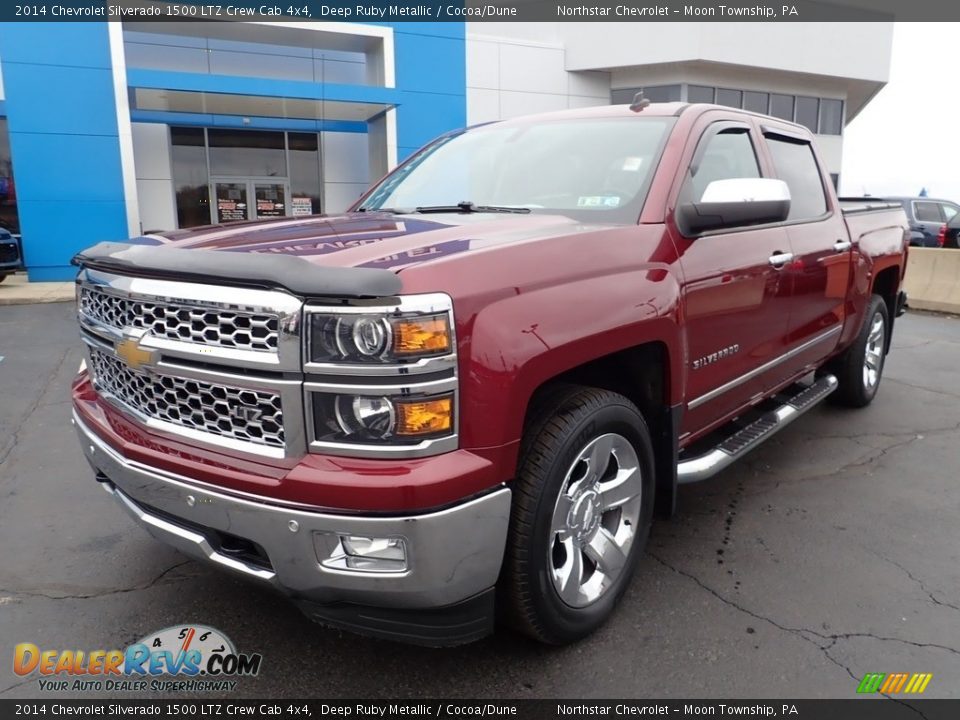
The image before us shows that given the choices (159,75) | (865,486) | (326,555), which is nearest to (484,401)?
(326,555)

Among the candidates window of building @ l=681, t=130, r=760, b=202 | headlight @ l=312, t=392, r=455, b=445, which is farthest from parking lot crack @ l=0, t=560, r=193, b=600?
window of building @ l=681, t=130, r=760, b=202

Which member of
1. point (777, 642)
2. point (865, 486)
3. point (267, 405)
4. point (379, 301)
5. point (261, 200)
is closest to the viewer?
point (379, 301)

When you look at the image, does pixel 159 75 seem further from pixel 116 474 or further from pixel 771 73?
pixel 771 73

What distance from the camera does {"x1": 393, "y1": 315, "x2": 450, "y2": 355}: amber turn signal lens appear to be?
A: 195cm

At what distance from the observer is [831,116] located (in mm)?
26875

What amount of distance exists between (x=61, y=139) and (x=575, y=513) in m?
16.3

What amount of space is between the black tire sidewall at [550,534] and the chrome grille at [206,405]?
836 mm

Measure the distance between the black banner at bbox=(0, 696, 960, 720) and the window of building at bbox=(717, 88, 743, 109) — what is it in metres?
24.2

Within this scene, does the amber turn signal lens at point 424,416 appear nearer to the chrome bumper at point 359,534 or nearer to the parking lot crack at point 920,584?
the chrome bumper at point 359,534

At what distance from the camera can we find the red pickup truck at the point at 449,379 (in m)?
1.99

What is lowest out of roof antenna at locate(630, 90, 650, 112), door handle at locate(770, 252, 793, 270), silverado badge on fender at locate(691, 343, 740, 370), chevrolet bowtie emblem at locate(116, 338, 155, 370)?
silverado badge on fender at locate(691, 343, 740, 370)

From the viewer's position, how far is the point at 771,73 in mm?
24078

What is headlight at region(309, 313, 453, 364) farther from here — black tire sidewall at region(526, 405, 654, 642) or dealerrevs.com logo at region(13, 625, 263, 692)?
dealerrevs.com logo at region(13, 625, 263, 692)

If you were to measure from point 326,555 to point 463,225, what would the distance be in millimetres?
1352
